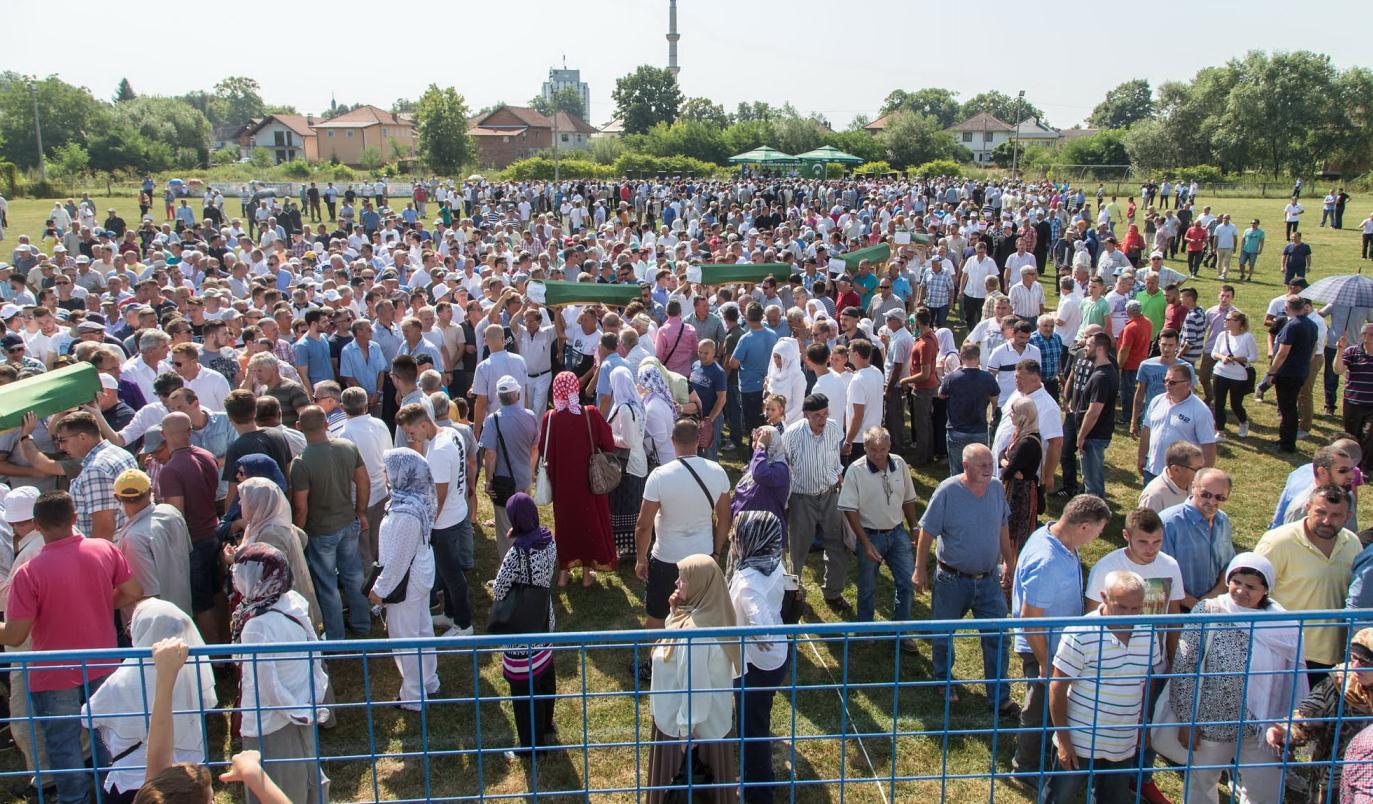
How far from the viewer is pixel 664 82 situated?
87875 millimetres

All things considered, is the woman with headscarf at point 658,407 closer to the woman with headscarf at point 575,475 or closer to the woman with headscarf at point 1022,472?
the woman with headscarf at point 575,475

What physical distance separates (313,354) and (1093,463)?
7863 mm

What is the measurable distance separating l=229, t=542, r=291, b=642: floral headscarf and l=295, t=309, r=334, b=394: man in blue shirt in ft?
18.4

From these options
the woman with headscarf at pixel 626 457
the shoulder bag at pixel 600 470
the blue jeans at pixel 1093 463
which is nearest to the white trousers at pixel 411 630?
the shoulder bag at pixel 600 470

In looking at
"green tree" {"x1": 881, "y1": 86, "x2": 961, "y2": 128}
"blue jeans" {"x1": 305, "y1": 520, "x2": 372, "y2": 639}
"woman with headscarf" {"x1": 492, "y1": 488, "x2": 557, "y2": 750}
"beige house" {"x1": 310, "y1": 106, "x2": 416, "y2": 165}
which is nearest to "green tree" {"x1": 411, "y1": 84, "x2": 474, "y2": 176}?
"beige house" {"x1": 310, "y1": 106, "x2": 416, "y2": 165}

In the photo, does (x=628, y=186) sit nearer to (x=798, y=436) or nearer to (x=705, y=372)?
(x=705, y=372)

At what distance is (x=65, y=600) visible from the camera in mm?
4461

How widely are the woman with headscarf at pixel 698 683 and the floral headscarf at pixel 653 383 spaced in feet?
11.4

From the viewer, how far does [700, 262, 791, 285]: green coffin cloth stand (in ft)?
40.9

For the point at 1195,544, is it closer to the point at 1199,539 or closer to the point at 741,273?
→ the point at 1199,539

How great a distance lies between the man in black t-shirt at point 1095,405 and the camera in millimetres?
8422

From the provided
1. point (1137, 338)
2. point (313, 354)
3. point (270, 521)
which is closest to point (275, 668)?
point (270, 521)

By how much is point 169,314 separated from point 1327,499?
1074cm

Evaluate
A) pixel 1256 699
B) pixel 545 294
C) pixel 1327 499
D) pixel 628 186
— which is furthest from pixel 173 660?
pixel 628 186
